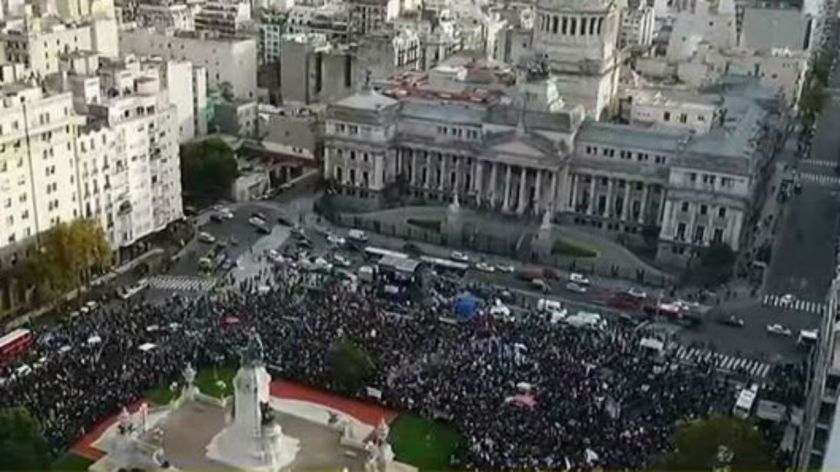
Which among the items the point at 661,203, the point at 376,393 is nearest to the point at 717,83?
the point at 661,203

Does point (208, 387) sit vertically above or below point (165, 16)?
below

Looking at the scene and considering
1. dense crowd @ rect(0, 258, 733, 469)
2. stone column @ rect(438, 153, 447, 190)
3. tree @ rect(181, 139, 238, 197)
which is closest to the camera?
dense crowd @ rect(0, 258, 733, 469)

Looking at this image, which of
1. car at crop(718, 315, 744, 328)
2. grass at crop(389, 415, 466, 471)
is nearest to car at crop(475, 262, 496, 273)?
car at crop(718, 315, 744, 328)

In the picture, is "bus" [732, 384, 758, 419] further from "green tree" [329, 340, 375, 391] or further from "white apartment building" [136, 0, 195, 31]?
"white apartment building" [136, 0, 195, 31]

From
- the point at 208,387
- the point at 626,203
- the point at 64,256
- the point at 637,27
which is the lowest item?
the point at 208,387

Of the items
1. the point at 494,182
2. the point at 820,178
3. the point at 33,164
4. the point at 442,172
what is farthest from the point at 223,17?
the point at 820,178

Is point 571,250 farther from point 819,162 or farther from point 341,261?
point 819,162

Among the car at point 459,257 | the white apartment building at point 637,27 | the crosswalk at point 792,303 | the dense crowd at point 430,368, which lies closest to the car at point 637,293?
the dense crowd at point 430,368
